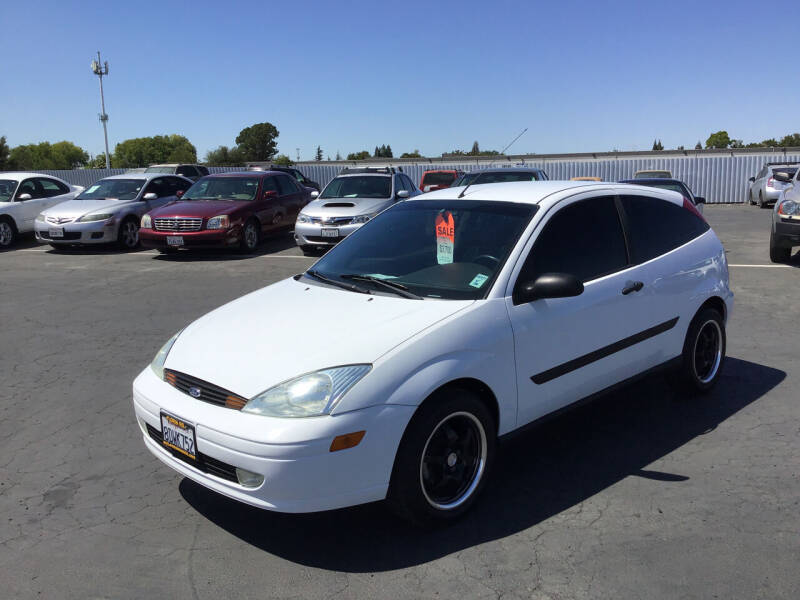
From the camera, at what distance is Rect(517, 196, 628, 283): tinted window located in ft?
12.9

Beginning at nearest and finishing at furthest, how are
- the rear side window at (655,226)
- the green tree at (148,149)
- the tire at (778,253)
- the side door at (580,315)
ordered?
1. the side door at (580,315)
2. the rear side window at (655,226)
3. the tire at (778,253)
4. the green tree at (148,149)

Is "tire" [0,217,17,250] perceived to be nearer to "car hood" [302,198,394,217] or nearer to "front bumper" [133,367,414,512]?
"car hood" [302,198,394,217]

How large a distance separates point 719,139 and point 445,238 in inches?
5901

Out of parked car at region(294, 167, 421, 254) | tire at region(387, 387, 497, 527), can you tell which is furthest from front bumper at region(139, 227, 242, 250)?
tire at region(387, 387, 497, 527)

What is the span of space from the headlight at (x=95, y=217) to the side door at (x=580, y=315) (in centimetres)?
1235

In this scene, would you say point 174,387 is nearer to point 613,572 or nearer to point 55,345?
point 613,572

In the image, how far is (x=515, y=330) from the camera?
3588 mm

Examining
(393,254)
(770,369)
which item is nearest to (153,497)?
(393,254)

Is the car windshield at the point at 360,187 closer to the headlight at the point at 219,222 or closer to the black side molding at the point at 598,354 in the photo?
the headlight at the point at 219,222

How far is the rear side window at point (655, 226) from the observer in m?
4.58

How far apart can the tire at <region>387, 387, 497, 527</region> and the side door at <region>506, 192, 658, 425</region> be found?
33 centimetres

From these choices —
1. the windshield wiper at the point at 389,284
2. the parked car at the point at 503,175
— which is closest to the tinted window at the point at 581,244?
the windshield wiper at the point at 389,284

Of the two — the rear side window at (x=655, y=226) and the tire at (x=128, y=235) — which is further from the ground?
the rear side window at (x=655, y=226)

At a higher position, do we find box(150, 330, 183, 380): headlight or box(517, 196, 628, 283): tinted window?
box(517, 196, 628, 283): tinted window
